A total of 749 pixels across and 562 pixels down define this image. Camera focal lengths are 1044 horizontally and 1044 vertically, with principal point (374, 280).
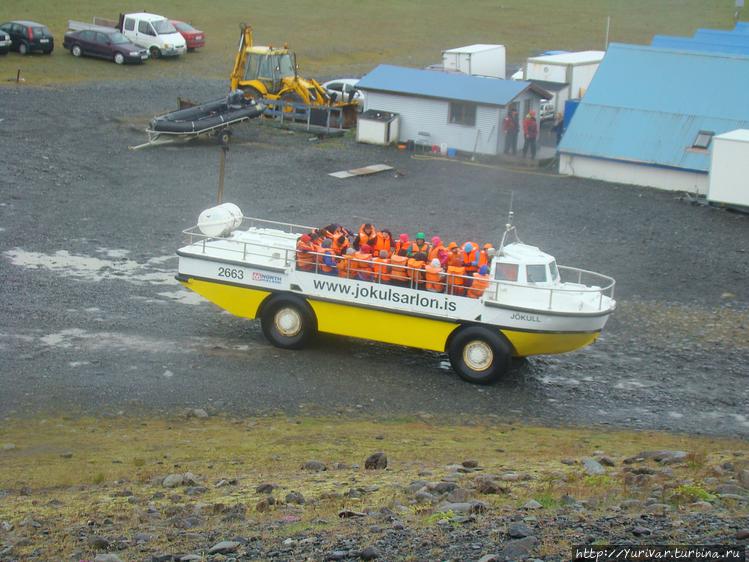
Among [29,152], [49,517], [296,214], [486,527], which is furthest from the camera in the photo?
[29,152]

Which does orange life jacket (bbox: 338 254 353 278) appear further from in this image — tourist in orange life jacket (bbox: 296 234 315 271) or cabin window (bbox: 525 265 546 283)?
cabin window (bbox: 525 265 546 283)

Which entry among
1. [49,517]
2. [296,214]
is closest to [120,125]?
[296,214]

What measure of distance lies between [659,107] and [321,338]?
14976 millimetres

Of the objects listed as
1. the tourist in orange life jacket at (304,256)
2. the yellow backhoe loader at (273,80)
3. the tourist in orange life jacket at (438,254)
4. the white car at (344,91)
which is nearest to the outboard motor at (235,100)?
the yellow backhoe loader at (273,80)

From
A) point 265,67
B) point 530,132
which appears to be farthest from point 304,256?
point 265,67

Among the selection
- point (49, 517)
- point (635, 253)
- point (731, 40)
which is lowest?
point (49, 517)

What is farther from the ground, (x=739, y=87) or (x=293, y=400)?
(x=739, y=87)

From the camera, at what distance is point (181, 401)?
13656mm

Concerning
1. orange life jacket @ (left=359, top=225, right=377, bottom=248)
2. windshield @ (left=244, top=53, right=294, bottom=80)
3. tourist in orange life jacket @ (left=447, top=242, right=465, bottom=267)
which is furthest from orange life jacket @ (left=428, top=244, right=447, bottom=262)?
windshield @ (left=244, top=53, right=294, bottom=80)

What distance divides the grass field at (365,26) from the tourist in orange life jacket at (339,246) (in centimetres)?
2340

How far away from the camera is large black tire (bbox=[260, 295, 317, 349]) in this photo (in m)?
15.5

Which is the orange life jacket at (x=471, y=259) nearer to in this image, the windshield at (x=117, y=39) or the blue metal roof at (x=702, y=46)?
the blue metal roof at (x=702, y=46)

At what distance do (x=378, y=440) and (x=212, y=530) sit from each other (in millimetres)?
3793

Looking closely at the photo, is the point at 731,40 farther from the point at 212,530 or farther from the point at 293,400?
the point at 212,530
